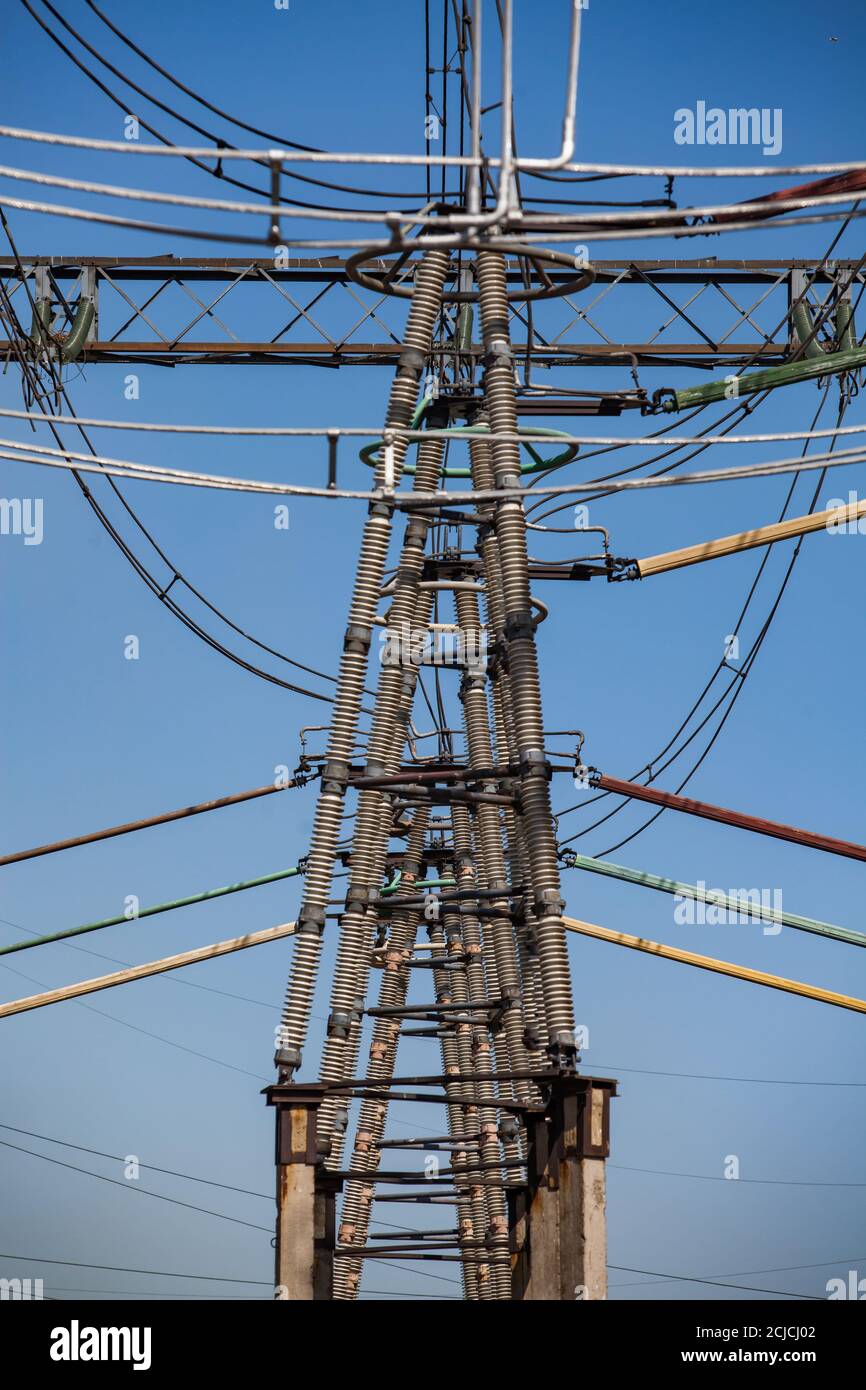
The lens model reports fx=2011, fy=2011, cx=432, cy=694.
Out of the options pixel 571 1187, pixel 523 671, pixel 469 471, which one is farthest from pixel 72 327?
pixel 571 1187

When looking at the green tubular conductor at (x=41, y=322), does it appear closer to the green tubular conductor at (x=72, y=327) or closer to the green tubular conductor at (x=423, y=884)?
the green tubular conductor at (x=72, y=327)

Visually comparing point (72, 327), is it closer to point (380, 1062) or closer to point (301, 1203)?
point (380, 1062)

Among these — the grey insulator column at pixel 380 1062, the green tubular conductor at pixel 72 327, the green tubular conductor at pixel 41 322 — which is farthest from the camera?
the green tubular conductor at pixel 72 327

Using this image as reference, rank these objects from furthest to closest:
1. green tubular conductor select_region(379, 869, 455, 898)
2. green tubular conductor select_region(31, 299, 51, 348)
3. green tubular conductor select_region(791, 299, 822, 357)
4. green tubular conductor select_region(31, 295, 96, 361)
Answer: green tubular conductor select_region(379, 869, 455, 898) → green tubular conductor select_region(791, 299, 822, 357) → green tubular conductor select_region(31, 295, 96, 361) → green tubular conductor select_region(31, 299, 51, 348)

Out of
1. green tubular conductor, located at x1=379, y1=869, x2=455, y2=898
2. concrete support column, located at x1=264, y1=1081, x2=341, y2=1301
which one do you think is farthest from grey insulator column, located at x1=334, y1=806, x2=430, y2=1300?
concrete support column, located at x1=264, y1=1081, x2=341, y2=1301

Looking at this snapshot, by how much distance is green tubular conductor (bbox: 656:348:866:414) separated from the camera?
16.6m

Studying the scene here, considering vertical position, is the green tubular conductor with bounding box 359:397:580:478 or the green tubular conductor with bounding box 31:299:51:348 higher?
the green tubular conductor with bounding box 31:299:51:348

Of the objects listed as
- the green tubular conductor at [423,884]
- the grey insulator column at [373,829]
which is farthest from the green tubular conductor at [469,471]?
the green tubular conductor at [423,884]

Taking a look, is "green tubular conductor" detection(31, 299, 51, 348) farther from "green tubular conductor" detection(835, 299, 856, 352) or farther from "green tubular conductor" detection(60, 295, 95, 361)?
"green tubular conductor" detection(835, 299, 856, 352)

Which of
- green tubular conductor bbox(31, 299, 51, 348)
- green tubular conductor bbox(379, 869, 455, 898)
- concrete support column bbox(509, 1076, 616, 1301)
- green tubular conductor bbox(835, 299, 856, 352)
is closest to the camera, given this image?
concrete support column bbox(509, 1076, 616, 1301)

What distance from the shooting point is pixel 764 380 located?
17281 millimetres

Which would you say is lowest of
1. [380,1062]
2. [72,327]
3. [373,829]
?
[380,1062]

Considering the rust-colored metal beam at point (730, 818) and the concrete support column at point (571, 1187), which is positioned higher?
the rust-colored metal beam at point (730, 818)

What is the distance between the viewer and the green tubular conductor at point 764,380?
16.6 m
